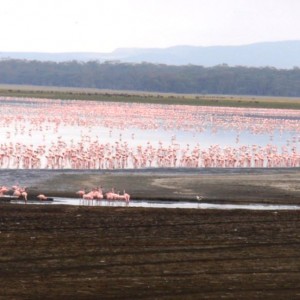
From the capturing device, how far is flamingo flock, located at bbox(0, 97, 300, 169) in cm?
3638

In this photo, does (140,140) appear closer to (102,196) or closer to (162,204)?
(162,204)

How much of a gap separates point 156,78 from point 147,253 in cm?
15014

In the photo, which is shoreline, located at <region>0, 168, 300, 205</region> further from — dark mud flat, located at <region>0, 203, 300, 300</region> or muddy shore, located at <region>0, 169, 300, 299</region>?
dark mud flat, located at <region>0, 203, 300, 300</region>

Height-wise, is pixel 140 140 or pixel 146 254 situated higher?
pixel 146 254

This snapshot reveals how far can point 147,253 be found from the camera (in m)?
17.0

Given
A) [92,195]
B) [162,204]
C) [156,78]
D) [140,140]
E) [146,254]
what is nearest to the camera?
[146,254]

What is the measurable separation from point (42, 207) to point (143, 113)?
55775 millimetres

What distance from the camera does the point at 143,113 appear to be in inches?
3078

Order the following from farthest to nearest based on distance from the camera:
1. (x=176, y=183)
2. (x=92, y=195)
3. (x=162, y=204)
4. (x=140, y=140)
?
(x=140, y=140), (x=176, y=183), (x=162, y=204), (x=92, y=195)

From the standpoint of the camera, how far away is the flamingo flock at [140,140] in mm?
36375

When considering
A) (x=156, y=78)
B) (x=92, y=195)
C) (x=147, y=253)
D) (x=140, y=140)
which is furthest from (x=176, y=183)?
(x=156, y=78)

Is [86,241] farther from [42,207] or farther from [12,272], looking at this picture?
[42,207]

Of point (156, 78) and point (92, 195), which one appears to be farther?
point (156, 78)

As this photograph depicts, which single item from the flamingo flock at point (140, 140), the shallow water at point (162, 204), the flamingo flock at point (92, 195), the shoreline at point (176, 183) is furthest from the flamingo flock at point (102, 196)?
the flamingo flock at point (140, 140)
